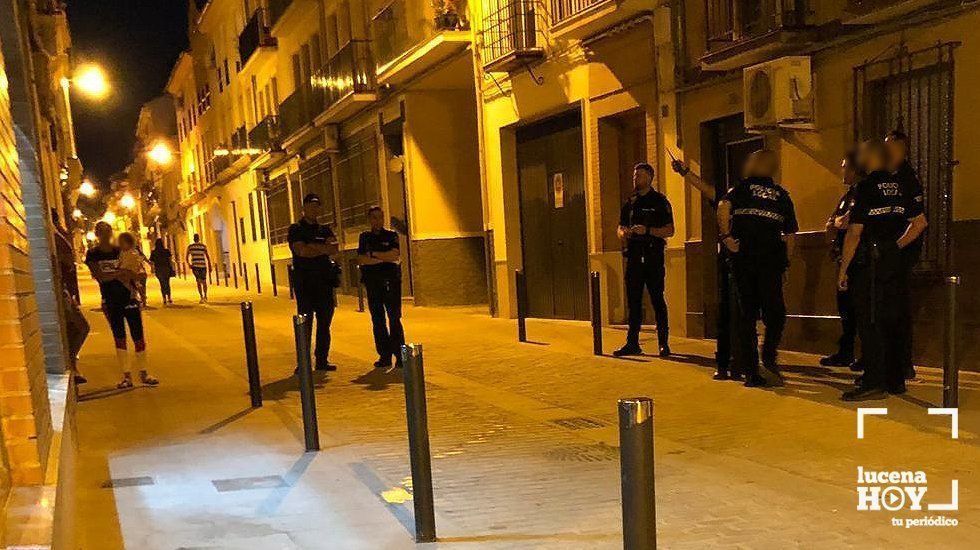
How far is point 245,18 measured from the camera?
28.6m

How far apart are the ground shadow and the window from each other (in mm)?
5168

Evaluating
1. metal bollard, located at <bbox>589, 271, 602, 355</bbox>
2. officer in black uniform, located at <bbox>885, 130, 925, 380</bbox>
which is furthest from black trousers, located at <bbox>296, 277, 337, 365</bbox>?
officer in black uniform, located at <bbox>885, 130, 925, 380</bbox>

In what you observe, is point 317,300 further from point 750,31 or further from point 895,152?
point 895,152

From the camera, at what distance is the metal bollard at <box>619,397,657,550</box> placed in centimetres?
242

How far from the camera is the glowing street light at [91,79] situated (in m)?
16.1

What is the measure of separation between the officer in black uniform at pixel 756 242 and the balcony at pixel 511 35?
5.84 meters

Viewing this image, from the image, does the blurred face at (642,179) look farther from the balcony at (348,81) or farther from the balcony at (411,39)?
the balcony at (348,81)

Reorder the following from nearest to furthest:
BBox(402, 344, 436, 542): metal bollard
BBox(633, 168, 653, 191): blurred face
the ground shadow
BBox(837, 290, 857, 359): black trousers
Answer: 1. BBox(402, 344, 436, 542): metal bollard
2. BBox(837, 290, 857, 359): black trousers
3. the ground shadow
4. BBox(633, 168, 653, 191): blurred face

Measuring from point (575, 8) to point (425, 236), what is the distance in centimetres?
653

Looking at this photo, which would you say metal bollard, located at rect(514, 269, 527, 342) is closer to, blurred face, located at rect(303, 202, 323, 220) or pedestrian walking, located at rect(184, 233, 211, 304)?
blurred face, located at rect(303, 202, 323, 220)

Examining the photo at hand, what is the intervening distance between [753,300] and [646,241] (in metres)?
1.79

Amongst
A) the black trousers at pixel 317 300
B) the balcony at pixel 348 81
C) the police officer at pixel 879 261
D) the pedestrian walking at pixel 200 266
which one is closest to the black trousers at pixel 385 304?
the black trousers at pixel 317 300

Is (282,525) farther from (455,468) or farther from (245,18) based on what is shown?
(245,18)

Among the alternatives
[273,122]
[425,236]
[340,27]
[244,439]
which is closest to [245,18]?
[273,122]
